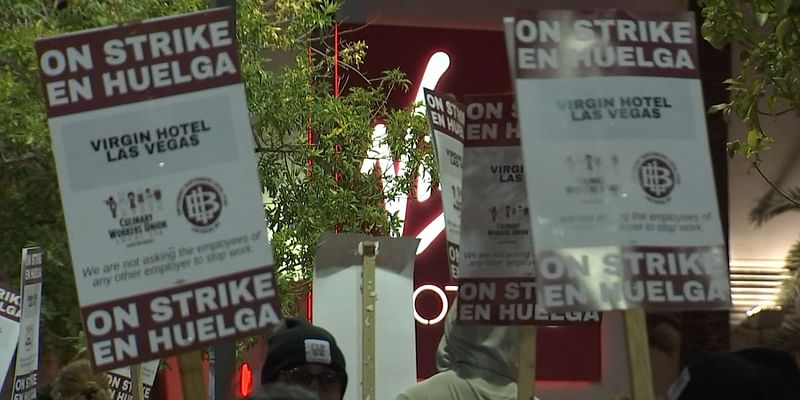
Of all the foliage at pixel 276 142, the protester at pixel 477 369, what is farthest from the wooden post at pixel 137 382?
the foliage at pixel 276 142

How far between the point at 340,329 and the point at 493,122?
191cm

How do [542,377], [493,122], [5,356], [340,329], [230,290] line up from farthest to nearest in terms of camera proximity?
1. [542,377]
2. [5,356]
3. [340,329]
4. [493,122]
5. [230,290]

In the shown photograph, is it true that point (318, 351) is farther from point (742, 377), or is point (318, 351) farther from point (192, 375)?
point (742, 377)

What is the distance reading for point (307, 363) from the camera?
532 centimetres

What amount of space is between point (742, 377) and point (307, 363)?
2.04m

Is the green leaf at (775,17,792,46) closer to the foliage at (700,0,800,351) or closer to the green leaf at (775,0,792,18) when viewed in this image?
the foliage at (700,0,800,351)

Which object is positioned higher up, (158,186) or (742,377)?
(158,186)

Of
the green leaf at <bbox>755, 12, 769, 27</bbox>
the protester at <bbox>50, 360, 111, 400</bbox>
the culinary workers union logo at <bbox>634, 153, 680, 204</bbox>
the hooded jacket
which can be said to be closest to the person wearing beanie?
the hooded jacket

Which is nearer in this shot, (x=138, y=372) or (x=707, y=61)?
(x=138, y=372)

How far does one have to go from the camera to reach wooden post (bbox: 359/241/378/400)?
277 inches

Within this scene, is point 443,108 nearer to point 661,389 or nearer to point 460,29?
point 460,29

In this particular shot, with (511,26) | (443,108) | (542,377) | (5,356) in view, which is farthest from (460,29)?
(511,26)

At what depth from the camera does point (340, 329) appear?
7.30 meters

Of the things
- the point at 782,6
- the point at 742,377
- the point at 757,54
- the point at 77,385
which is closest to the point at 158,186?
the point at 742,377
